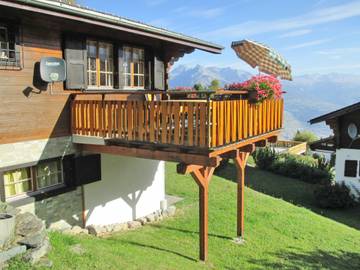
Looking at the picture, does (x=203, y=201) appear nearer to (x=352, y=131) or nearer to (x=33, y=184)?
(x=33, y=184)

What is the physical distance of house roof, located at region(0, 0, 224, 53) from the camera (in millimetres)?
7262

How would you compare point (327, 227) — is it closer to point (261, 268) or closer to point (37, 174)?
point (261, 268)

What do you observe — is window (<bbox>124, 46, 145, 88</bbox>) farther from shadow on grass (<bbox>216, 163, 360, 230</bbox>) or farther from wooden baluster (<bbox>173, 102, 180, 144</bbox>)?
shadow on grass (<bbox>216, 163, 360, 230</bbox>)

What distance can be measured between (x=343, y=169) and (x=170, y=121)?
1758 cm

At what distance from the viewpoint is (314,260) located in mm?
10312

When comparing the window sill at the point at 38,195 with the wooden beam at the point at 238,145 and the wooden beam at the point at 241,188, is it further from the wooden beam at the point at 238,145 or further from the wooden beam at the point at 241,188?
the wooden beam at the point at 241,188

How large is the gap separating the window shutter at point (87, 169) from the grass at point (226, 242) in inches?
65.0

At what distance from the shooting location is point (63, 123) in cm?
926

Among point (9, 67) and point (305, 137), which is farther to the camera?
point (305, 137)

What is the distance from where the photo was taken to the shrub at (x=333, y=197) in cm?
1912

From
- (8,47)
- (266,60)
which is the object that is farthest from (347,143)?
(8,47)

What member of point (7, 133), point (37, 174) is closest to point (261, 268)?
point (37, 174)

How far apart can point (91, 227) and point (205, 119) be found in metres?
5.26

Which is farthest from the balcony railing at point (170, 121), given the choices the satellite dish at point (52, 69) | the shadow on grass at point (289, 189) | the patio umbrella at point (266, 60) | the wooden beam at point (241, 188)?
the shadow on grass at point (289, 189)
